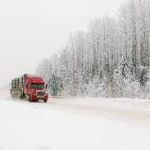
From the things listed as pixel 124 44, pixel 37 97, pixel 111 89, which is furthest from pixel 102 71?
pixel 37 97

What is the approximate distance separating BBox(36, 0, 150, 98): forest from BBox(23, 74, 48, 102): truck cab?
7.83 m

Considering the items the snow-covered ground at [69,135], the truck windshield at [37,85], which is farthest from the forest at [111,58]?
the snow-covered ground at [69,135]

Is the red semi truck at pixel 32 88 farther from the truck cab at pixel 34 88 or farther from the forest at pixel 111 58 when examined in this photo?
the forest at pixel 111 58

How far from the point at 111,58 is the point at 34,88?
93.8 feet

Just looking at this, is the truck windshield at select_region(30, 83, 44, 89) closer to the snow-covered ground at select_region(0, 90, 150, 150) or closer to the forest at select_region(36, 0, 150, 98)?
the forest at select_region(36, 0, 150, 98)

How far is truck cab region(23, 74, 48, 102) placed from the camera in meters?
33.0

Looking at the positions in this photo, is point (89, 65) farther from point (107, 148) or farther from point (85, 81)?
point (107, 148)

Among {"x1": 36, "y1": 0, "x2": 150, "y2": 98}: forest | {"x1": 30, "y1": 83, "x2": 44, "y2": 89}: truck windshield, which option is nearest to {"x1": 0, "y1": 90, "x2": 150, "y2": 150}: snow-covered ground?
{"x1": 30, "y1": 83, "x2": 44, "y2": 89}: truck windshield

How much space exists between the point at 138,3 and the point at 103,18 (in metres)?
11.5

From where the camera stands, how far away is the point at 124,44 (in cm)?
5362

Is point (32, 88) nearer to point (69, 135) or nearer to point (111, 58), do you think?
point (69, 135)

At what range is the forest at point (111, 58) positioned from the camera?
43688mm

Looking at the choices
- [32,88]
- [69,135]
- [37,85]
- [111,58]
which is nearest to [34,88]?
[32,88]

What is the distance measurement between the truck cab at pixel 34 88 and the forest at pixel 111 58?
783 cm
